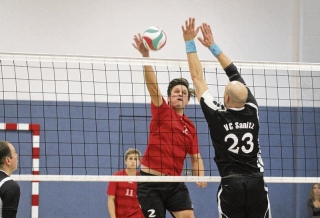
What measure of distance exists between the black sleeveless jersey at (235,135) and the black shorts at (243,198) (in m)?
0.09

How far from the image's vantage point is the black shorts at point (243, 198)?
612cm

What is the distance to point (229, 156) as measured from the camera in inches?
243

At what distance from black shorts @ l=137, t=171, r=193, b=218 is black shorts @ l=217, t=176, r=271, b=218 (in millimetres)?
881

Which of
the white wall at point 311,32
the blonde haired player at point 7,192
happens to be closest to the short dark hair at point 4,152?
the blonde haired player at point 7,192

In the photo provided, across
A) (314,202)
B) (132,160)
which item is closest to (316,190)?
(314,202)

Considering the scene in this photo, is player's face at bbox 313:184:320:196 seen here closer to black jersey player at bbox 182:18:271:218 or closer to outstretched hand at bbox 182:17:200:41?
black jersey player at bbox 182:18:271:218

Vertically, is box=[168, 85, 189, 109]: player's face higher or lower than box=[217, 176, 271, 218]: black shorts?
higher

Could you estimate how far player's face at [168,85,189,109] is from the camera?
23.3 ft

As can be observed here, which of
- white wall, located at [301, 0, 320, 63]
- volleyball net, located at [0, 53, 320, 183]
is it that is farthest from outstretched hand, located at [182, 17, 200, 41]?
white wall, located at [301, 0, 320, 63]

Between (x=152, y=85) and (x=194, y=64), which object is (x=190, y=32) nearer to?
(x=194, y=64)

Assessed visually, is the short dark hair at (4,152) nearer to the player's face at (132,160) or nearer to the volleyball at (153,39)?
the volleyball at (153,39)

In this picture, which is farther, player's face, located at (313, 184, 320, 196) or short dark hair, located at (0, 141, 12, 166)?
player's face, located at (313, 184, 320, 196)

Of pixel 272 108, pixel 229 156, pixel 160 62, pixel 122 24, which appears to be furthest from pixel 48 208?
pixel 229 156

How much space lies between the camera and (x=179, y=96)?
280 inches
